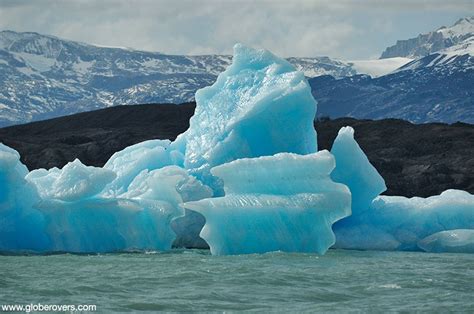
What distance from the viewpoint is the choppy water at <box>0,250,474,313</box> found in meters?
17.0

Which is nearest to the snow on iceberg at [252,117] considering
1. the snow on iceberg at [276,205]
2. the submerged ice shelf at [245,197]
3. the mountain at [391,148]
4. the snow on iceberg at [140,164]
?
the submerged ice shelf at [245,197]

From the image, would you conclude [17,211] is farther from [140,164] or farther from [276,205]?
[276,205]

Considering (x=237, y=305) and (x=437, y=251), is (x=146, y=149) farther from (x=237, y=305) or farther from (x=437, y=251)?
(x=237, y=305)

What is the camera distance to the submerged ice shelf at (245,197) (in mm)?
23922

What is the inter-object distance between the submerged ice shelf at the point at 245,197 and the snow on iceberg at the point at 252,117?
0.09 ft

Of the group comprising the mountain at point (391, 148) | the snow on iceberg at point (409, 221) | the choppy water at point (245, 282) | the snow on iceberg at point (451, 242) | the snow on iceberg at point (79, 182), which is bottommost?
the choppy water at point (245, 282)

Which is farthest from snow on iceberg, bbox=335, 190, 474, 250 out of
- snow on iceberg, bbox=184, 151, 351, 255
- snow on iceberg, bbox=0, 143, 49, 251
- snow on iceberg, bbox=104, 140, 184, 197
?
snow on iceberg, bbox=0, 143, 49, 251

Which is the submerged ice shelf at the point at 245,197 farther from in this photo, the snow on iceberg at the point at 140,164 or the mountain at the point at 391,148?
the mountain at the point at 391,148

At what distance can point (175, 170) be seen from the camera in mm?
26641

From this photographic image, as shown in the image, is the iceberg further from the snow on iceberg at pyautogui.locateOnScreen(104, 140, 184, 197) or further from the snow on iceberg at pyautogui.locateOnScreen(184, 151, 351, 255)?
the snow on iceberg at pyautogui.locateOnScreen(104, 140, 184, 197)

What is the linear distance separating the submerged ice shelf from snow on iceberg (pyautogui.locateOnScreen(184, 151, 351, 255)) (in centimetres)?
2

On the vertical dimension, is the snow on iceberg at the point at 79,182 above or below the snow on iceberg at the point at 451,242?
above

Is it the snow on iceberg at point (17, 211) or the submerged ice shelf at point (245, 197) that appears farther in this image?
the snow on iceberg at point (17, 211)

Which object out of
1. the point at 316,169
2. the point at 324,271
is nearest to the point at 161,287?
the point at 324,271
